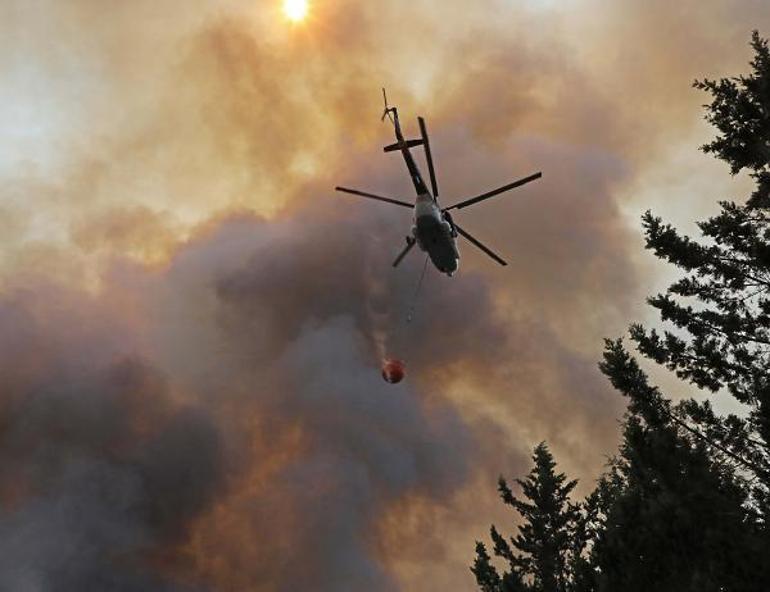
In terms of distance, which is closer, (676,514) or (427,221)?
(676,514)

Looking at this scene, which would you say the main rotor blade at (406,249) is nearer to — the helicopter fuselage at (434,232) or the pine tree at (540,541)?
the helicopter fuselage at (434,232)

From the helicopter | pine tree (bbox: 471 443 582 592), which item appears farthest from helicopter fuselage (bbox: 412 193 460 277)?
pine tree (bbox: 471 443 582 592)

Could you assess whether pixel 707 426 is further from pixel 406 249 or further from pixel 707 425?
pixel 406 249

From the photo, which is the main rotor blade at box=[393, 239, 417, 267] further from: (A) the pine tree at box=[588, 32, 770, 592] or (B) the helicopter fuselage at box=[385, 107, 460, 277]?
(A) the pine tree at box=[588, 32, 770, 592]

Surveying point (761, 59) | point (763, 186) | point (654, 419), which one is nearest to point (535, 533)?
point (654, 419)

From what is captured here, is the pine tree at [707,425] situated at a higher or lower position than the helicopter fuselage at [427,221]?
lower

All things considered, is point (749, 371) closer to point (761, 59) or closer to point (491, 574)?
point (761, 59)

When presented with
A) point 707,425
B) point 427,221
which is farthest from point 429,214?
point 707,425

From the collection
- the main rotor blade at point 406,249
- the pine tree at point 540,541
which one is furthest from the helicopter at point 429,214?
the pine tree at point 540,541

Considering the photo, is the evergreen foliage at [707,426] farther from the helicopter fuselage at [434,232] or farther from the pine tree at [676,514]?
the helicopter fuselage at [434,232]

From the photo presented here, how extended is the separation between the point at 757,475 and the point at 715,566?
3333 mm

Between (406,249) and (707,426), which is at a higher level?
(406,249)

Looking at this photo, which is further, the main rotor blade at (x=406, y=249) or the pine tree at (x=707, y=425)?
the main rotor blade at (x=406, y=249)

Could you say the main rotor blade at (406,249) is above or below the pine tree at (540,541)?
above
